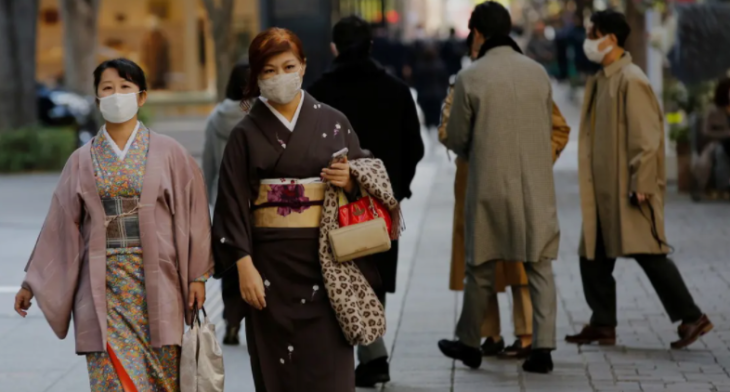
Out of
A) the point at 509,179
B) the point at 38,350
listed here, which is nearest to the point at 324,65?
the point at 38,350

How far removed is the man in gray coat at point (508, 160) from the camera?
6.90 m

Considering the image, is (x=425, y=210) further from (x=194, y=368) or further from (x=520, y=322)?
(x=194, y=368)

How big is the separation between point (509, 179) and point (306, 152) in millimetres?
2061

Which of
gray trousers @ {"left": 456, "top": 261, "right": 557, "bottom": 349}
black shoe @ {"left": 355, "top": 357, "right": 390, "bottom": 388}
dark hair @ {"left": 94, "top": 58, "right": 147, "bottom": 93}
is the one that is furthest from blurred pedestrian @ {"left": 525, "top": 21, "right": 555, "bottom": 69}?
dark hair @ {"left": 94, "top": 58, "right": 147, "bottom": 93}

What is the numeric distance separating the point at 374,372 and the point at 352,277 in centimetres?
191

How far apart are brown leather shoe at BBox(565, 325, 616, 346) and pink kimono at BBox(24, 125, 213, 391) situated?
3374 mm

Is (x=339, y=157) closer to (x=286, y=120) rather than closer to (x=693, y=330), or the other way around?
(x=286, y=120)

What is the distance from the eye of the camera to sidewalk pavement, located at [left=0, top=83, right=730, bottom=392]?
23.0ft

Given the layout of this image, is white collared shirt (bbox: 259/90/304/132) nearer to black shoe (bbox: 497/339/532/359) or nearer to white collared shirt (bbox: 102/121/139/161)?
white collared shirt (bbox: 102/121/139/161)

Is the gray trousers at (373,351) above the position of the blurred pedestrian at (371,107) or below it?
below

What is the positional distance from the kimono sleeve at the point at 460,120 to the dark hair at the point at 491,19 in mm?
274

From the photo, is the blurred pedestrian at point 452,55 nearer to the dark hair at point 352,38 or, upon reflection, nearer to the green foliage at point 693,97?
the green foliage at point 693,97

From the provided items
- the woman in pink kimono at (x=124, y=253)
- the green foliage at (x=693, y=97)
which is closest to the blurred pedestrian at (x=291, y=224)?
the woman in pink kimono at (x=124, y=253)

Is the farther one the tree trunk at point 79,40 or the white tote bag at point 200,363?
the tree trunk at point 79,40
